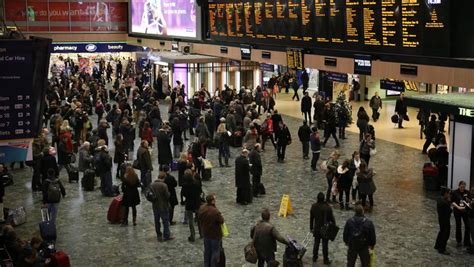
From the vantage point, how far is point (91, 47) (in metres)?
39.9

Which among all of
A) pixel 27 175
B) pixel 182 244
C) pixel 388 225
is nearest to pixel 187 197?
pixel 182 244

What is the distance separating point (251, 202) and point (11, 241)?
6.76m

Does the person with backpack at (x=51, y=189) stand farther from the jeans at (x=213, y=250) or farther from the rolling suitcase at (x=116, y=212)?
the jeans at (x=213, y=250)

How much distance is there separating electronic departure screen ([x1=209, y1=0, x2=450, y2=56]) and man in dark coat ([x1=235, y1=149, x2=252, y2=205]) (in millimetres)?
5205

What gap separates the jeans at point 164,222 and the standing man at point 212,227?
2080 millimetres

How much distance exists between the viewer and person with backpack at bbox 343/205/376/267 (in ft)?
35.5

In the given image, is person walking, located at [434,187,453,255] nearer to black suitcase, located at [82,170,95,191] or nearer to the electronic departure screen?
the electronic departure screen

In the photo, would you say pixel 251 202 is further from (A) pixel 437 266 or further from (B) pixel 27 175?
(B) pixel 27 175

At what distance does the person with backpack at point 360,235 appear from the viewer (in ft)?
35.5

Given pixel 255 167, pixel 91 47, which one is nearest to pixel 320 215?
pixel 255 167

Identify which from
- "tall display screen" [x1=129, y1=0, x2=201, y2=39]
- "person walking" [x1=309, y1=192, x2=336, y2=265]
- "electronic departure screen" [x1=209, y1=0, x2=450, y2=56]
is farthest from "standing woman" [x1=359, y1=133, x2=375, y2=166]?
"tall display screen" [x1=129, y1=0, x2=201, y2=39]

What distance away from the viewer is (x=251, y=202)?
53.8 ft

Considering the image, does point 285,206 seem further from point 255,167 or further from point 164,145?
point 164,145

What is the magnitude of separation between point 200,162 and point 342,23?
19.5 ft
